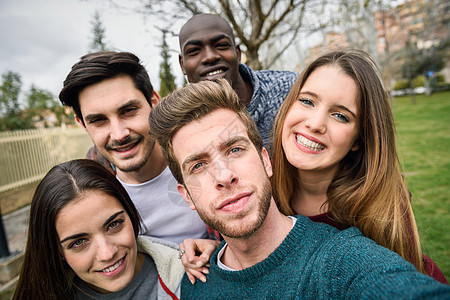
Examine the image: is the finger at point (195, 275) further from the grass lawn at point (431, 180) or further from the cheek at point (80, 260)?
the grass lawn at point (431, 180)

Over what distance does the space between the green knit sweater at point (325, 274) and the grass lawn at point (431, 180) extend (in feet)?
4.21

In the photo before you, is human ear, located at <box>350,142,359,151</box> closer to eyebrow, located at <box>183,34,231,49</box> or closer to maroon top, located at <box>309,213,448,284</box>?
maroon top, located at <box>309,213,448,284</box>

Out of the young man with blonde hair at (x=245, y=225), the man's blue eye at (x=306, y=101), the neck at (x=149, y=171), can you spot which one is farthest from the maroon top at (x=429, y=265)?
the neck at (x=149, y=171)

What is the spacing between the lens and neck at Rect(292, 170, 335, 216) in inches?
93.0

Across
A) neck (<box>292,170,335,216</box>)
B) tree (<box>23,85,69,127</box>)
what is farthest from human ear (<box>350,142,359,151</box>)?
tree (<box>23,85,69,127</box>)

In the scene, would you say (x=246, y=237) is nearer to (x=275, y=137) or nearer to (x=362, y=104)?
(x=275, y=137)

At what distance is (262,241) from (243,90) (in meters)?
2.03

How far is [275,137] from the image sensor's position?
2.48m

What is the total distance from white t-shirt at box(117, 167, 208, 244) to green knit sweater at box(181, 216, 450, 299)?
735mm

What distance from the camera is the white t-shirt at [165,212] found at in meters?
2.54

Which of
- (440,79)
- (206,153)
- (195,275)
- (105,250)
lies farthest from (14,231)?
(440,79)

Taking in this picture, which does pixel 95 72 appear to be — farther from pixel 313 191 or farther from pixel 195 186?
pixel 313 191

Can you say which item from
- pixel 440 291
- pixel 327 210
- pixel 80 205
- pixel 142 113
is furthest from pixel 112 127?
pixel 440 291

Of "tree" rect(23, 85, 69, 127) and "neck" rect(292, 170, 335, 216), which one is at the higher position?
"tree" rect(23, 85, 69, 127)
